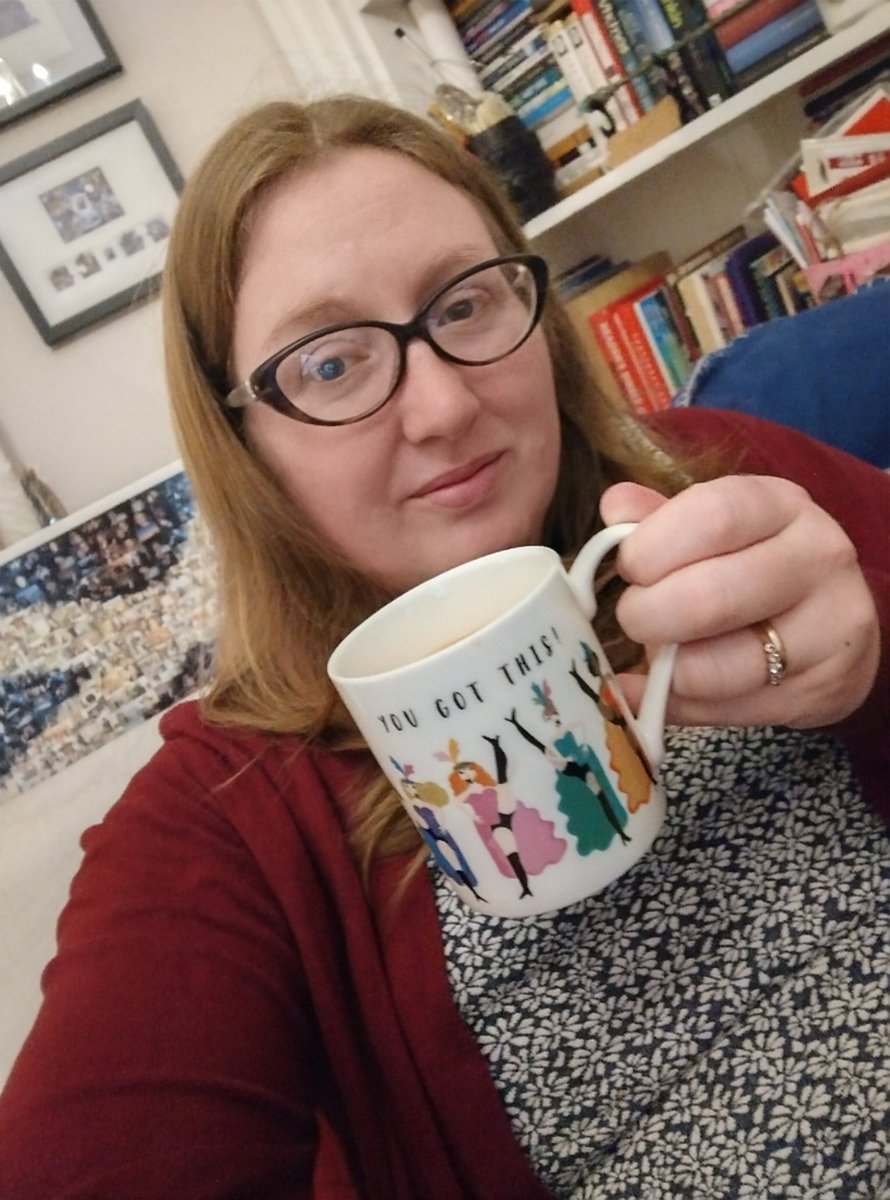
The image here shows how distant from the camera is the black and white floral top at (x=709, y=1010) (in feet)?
1.78

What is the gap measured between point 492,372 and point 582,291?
1.09m

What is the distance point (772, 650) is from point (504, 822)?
6.7 inches

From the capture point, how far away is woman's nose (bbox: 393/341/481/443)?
0.57 m

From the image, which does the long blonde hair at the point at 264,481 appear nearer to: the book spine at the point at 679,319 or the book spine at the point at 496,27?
the book spine at the point at 679,319

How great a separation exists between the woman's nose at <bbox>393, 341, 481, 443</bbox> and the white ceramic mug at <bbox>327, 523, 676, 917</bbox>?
0.60 feet

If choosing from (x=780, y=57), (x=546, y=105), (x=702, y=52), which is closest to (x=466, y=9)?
(x=546, y=105)

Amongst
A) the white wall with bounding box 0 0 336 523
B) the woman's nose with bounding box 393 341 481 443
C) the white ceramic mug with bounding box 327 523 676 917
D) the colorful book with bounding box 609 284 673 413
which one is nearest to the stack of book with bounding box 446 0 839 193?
the colorful book with bounding box 609 284 673 413

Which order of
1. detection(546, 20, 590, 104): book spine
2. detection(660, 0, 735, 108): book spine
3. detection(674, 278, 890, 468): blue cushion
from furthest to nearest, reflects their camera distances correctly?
detection(546, 20, 590, 104): book spine → detection(660, 0, 735, 108): book spine → detection(674, 278, 890, 468): blue cushion

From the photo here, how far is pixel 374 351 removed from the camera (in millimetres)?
595

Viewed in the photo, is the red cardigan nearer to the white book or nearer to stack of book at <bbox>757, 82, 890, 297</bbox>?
stack of book at <bbox>757, 82, 890, 297</bbox>

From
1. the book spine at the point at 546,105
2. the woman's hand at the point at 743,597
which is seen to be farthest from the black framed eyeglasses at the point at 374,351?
the book spine at the point at 546,105

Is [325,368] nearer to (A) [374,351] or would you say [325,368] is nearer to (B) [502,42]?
(A) [374,351]

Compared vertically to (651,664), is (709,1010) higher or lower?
lower

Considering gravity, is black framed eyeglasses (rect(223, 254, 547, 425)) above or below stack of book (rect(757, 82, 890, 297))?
above
